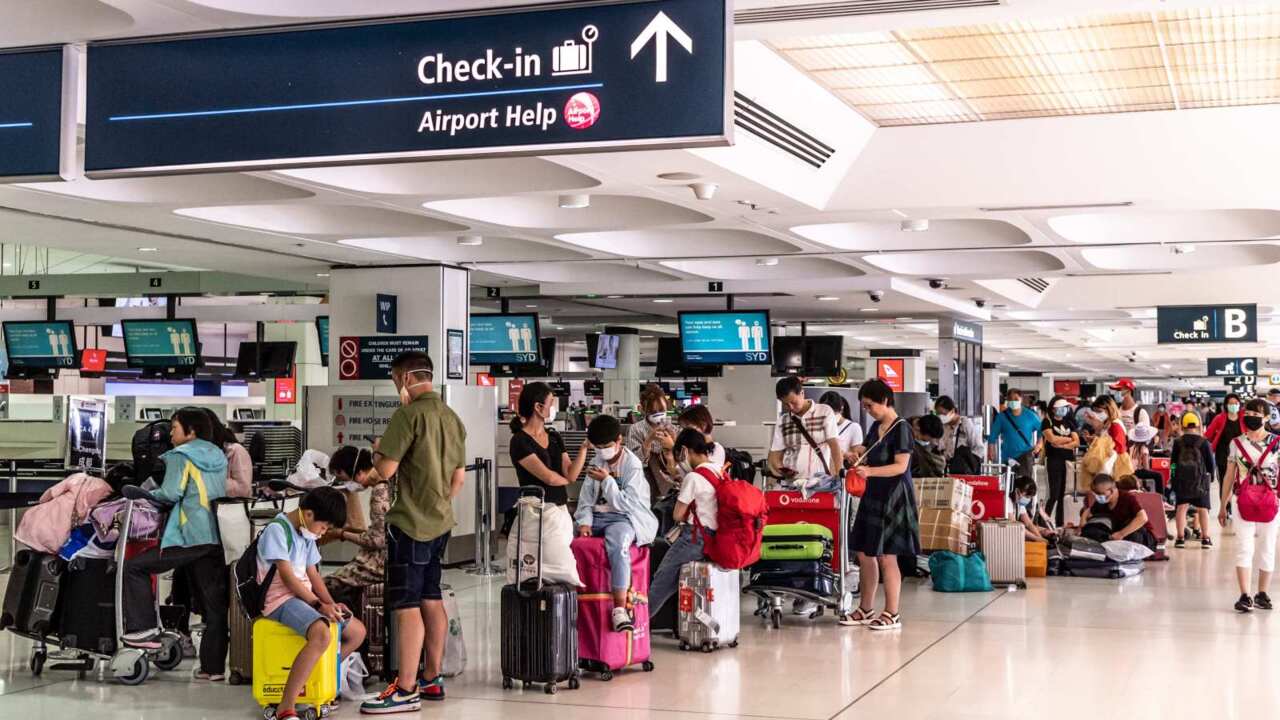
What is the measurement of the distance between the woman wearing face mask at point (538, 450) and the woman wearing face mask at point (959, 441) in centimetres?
644

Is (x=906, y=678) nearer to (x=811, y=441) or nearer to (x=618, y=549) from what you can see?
(x=618, y=549)

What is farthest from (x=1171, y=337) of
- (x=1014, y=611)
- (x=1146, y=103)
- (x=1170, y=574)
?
(x=1146, y=103)

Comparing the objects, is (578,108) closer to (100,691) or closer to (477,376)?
(100,691)

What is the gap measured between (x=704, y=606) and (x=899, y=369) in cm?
1728

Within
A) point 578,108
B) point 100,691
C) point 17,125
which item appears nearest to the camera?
point 578,108

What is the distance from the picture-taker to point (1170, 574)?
12961 millimetres

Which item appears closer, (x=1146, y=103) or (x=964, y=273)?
(x=1146, y=103)

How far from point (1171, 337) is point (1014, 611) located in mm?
10599

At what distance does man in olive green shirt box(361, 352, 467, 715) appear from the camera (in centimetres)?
693

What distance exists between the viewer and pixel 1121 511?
44.6ft

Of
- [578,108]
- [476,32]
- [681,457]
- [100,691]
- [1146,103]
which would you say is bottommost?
[100,691]

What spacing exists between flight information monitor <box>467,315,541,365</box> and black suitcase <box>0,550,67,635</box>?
31.0 ft

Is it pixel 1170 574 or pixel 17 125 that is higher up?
pixel 17 125

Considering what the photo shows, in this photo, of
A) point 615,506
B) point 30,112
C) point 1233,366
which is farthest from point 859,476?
point 1233,366
